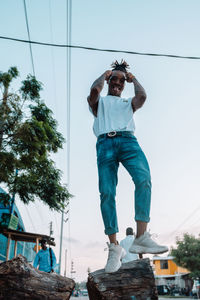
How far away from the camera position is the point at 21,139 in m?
9.52

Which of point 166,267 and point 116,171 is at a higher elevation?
point 116,171

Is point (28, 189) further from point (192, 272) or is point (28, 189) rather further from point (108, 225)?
point (192, 272)

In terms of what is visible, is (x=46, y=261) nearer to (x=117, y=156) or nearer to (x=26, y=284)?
(x=26, y=284)

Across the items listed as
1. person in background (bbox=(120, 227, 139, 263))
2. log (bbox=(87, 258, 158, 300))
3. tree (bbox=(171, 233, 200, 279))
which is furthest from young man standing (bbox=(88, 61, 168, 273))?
tree (bbox=(171, 233, 200, 279))

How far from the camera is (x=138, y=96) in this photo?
3322mm

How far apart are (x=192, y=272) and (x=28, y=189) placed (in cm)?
3044

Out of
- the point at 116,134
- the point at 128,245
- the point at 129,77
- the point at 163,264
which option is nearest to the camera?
the point at 116,134

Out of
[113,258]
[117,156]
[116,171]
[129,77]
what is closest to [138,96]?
[129,77]

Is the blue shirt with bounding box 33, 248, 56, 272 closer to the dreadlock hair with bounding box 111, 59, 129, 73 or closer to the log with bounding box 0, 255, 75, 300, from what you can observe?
the log with bounding box 0, 255, 75, 300

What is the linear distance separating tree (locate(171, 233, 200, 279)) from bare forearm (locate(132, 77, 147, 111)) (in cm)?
3577

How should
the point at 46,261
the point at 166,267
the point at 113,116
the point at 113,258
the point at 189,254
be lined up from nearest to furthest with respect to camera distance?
the point at 113,258 < the point at 113,116 < the point at 46,261 < the point at 189,254 < the point at 166,267

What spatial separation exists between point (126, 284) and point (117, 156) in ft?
4.65

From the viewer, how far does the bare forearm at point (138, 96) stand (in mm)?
3309

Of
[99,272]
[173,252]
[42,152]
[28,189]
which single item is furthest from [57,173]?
[173,252]
